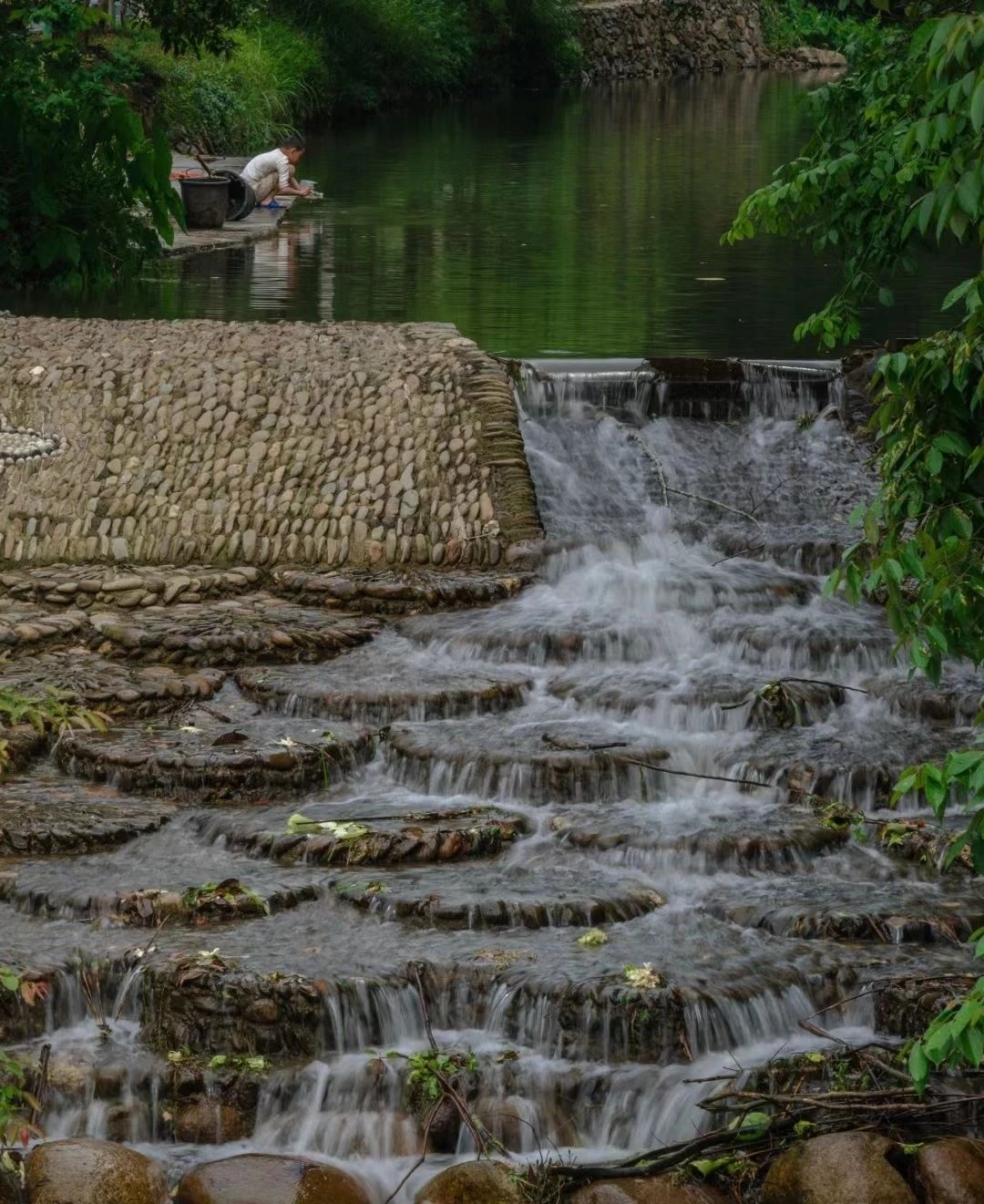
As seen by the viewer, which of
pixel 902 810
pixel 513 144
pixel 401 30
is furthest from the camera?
pixel 401 30

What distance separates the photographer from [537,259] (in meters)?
20.4

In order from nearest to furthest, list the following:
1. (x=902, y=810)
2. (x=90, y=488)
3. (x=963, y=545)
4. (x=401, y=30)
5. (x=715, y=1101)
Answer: (x=963, y=545) < (x=715, y=1101) < (x=902, y=810) < (x=90, y=488) < (x=401, y=30)

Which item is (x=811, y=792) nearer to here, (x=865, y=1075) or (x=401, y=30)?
(x=865, y=1075)

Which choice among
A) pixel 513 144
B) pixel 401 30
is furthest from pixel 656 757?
pixel 401 30

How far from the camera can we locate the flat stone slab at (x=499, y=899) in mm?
7527

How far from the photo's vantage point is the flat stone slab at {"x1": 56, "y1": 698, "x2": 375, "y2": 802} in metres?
8.84

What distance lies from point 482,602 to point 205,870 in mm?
3608

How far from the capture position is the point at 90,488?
39.8 ft

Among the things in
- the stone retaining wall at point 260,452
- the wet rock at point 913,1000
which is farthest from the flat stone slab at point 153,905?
the stone retaining wall at point 260,452

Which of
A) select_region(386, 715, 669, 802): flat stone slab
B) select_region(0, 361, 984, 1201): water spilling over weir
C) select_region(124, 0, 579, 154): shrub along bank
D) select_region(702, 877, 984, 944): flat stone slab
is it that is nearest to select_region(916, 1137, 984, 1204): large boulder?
select_region(0, 361, 984, 1201): water spilling over weir

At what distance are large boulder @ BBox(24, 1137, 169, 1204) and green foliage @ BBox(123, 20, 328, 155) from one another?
21.5m

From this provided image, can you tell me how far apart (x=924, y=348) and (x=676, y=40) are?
53844 mm

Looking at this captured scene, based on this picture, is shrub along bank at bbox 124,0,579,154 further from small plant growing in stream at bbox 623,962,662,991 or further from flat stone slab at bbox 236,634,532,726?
small plant growing in stream at bbox 623,962,662,991

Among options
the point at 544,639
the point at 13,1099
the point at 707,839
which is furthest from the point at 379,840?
the point at 544,639
